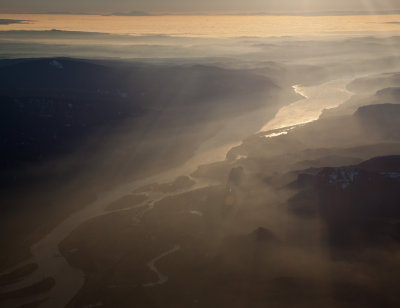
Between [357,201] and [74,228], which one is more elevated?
[74,228]

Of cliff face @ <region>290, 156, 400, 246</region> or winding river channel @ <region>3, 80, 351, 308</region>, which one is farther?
cliff face @ <region>290, 156, 400, 246</region>

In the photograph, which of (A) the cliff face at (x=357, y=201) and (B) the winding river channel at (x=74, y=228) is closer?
(B) the winding river channel at (x=74, y=228)

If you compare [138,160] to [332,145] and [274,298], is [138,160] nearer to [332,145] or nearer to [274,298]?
[332,145]

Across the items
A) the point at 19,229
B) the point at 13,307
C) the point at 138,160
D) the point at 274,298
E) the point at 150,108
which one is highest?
the point at 150,108

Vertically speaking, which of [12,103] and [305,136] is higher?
[12,103]

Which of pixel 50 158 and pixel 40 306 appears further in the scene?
pixel 50 158

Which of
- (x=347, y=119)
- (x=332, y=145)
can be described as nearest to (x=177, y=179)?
(x=332, y=145)

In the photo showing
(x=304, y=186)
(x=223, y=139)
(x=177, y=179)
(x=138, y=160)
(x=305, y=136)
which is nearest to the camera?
(x=304, y=186)

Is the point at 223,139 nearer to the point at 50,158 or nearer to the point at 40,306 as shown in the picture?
the point at 50,158

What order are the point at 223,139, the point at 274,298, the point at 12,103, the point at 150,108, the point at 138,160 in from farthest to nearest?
the point at 150,108, the point at 12,103, the point at 223,139, the point at 138,160, the point at 274,298

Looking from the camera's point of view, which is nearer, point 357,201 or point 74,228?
point 357,201
